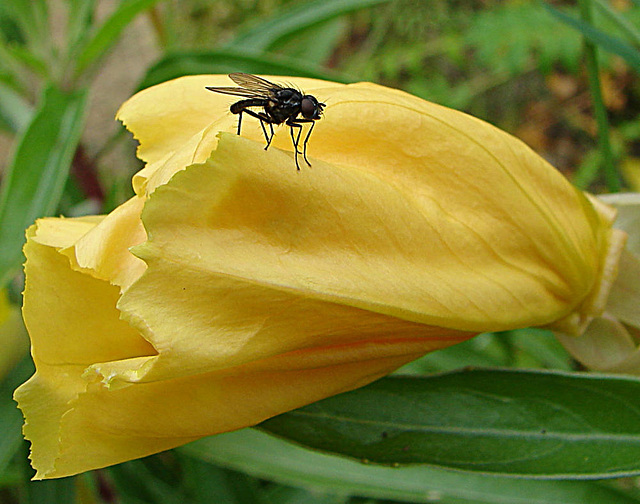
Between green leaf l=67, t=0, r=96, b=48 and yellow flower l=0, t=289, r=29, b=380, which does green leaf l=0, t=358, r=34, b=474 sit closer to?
yellow flower l=0, t=289, r=29, b=380

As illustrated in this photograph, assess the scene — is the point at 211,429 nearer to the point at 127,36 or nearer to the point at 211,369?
the point at 211,369

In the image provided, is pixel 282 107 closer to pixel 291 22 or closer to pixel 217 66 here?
pixel 217 66

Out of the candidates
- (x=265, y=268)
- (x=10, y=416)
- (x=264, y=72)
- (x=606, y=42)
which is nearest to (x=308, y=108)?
(x=265, y=268)

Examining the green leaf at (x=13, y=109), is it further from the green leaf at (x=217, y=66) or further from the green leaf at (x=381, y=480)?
the green leaf at (x=381, y=480)

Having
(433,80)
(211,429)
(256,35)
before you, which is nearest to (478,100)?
(433,80)

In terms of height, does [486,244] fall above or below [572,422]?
above

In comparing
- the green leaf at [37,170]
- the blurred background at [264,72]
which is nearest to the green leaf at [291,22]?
the blurred background at [264,72]

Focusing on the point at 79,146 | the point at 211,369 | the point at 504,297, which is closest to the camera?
the point at 211,369
